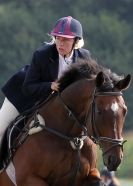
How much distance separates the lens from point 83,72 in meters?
9.12

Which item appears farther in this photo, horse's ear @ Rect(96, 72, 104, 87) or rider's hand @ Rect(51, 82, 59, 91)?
rider's hand @ Rect(51, 82, 59, 91)

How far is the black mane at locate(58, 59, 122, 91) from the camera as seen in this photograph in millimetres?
8891

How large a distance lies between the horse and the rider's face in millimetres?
310

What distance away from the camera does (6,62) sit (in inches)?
1721

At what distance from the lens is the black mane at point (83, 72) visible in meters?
8.89

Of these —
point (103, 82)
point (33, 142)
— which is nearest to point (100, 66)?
point (103, 82)

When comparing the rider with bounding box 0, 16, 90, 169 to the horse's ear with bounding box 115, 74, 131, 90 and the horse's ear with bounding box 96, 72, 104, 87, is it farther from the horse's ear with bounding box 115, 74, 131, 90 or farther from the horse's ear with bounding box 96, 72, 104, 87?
the horse's ear with bounding box 115, 74, 131, 90

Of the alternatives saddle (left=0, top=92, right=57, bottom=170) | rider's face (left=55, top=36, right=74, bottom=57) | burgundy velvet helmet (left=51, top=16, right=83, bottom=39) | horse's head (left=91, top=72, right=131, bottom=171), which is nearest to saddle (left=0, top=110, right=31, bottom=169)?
saddle (left=0, top=92, right=57, bottom=170)

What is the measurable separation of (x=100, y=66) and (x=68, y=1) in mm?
41593

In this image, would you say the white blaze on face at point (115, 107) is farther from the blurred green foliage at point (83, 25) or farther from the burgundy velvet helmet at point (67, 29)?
the blurred green foliage at point (83, 25)

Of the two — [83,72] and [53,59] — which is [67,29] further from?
[83,72]

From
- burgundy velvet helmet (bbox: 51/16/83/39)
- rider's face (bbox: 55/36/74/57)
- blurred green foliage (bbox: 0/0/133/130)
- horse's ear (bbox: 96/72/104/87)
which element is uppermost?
burgundy velvet helmet (bbox: 51/16/83/39)

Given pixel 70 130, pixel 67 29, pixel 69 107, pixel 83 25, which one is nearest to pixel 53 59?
pixel 67 29

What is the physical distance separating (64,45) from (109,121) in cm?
132
